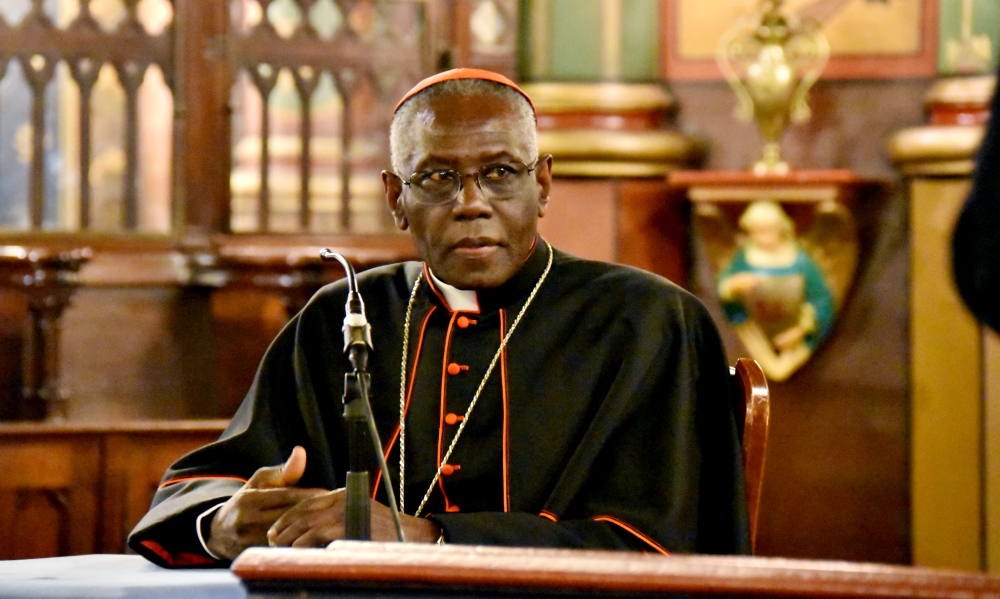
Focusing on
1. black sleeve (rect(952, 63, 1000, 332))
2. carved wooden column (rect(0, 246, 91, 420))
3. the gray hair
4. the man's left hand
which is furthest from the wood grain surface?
carved wooden column (rect(0, 246, 91, 420))

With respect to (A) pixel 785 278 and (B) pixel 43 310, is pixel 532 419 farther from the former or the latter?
(B) pixel 43 310

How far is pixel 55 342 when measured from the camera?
435 centimetres

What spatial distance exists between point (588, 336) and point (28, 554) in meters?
2.50

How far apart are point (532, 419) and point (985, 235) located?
4.26 ft

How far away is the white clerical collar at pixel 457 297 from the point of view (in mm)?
2604

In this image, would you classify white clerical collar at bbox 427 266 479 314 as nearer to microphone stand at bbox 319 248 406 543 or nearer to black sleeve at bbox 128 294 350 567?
black sleeve at bbox 128 294 350 567

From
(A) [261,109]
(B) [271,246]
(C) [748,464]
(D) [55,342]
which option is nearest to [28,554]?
(D) [55,342]

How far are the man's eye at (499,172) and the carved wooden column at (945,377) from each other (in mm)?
2516

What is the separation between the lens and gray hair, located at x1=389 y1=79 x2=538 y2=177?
2412mm

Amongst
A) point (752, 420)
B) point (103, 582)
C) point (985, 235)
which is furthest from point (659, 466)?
point (985, 235)

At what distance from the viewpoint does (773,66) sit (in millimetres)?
4414

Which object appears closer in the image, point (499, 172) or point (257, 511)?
point (257, 511)

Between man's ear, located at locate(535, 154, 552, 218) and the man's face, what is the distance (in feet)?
0.24

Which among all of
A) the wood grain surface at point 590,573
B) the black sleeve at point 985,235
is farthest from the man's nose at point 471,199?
the black sleeve at point 985,235
